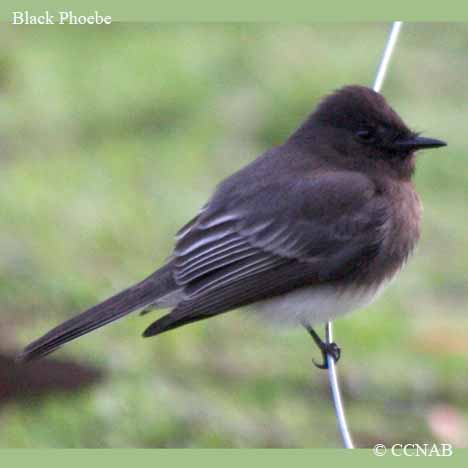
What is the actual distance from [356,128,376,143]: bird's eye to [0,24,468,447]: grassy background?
1.38m

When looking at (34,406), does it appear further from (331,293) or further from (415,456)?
(415,456)

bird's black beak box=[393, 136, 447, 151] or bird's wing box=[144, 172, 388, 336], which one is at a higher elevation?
bird's black beak box=[393, 136, 447, 151]

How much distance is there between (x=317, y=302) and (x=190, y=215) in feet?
8.50

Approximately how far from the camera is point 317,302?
488cm

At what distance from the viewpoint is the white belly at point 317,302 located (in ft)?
16.0

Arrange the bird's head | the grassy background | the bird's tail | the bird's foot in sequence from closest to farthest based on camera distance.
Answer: the bird's tail
the bird's foot
the bird's head
the grassy background

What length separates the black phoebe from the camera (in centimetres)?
485

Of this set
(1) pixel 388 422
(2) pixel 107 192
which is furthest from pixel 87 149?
(1) pixel 388 422

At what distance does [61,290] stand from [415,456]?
272 centimetres

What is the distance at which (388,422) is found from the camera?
598 centimetres

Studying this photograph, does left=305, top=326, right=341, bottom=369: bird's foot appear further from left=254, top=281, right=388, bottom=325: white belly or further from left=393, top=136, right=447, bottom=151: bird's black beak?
left=393, top=136, right=447, bottom=151: bird's black beak

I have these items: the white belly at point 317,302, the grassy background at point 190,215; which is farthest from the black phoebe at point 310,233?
the grassy background at point 190,215

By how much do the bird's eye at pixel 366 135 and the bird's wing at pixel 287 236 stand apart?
0.55 feet

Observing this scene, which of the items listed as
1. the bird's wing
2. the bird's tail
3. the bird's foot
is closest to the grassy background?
the bird's foot
